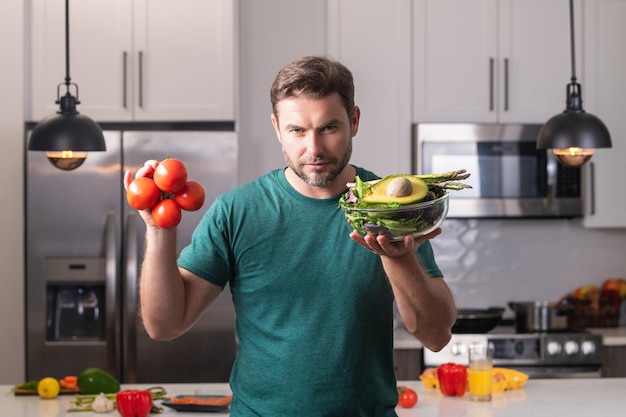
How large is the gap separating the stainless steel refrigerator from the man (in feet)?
7.30

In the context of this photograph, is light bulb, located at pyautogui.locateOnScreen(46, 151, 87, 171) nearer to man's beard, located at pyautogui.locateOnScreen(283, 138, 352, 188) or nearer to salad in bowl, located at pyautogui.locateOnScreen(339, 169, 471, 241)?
man's beard, located at pyautogui.locateOnScreen(283, 138, 352, 188)

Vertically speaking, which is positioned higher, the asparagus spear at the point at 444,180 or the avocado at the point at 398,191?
the asparagus spear at the point at 444,180

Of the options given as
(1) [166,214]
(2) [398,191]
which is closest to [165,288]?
(1) [166,214]

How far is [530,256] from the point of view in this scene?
508 cm

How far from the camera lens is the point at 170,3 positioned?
4.41 m

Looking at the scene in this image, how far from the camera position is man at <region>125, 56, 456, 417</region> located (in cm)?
198

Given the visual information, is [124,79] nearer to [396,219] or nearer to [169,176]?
[169,176]

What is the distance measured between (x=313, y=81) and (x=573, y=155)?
69.6 inches

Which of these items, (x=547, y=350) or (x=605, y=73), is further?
(x=605, y=73)

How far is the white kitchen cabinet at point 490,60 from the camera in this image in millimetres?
4684

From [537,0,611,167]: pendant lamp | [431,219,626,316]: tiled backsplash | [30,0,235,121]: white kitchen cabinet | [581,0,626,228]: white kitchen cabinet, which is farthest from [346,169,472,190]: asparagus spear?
[431,219,626,316]: tiled backsplash

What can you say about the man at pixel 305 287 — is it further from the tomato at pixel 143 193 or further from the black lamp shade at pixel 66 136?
the black lamp shade at pixel 66 136

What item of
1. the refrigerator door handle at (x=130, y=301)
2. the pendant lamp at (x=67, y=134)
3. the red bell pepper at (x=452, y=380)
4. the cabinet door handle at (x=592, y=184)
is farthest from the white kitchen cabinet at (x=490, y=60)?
the pendant lamp at (x=67, y=134)

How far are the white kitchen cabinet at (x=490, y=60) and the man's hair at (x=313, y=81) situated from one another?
2680 mm
